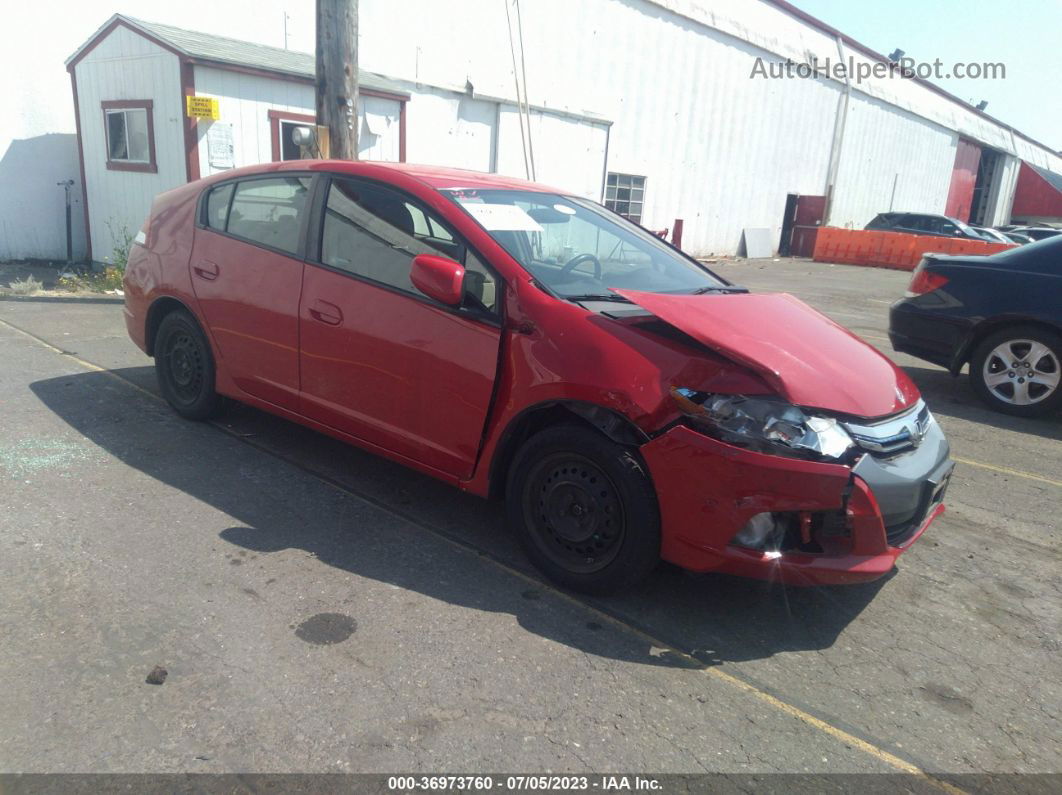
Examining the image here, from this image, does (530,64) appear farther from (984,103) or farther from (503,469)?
(984,103)

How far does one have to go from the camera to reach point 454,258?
11.8ft

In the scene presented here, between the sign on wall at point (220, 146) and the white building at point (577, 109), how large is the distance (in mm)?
27

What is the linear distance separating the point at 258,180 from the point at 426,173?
116 cm

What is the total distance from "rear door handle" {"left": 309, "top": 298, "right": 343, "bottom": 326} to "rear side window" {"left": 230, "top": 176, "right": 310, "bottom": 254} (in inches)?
15.2

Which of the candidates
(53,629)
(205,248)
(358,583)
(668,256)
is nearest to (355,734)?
(358,583)

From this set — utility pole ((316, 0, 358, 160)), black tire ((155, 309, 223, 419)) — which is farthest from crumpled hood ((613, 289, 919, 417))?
utility pole ((316, 0, 358, 160))

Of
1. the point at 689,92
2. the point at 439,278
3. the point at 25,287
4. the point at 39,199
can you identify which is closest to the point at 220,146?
the point at 25,287

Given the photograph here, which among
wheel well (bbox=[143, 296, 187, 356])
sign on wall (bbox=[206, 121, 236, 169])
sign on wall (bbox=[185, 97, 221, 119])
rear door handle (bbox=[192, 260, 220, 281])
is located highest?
sign on wall (bbox=[185, 97, 221, 119])

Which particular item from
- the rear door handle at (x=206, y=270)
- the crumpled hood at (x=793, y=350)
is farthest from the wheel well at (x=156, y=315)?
the crumpled hood at (x=793, y=350)

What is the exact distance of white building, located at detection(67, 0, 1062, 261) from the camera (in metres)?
10.5

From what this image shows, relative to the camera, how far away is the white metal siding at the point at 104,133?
10.2 meters

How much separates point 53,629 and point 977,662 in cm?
343

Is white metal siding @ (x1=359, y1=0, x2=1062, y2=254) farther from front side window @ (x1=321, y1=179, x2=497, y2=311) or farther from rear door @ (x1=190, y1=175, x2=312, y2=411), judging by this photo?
front side window @ (x1=321, y1=179, x2=497, y2=311)

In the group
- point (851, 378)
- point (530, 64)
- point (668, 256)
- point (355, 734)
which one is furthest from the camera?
point (530, 64)
